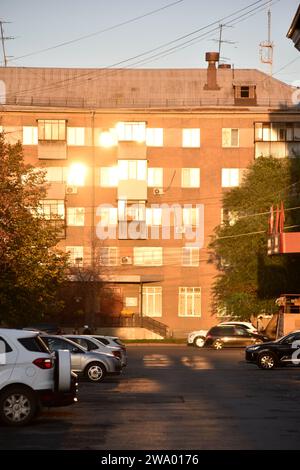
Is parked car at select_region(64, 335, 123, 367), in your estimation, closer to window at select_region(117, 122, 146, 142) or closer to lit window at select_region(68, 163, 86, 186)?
lit window at select_region(68, 163, 86, 186)

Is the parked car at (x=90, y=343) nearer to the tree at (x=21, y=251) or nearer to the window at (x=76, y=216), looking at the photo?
the tree at (x=21, y=251)

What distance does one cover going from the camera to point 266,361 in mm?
39562

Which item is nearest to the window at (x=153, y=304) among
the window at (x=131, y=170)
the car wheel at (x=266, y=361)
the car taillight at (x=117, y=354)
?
the window at (x=131, y=170)

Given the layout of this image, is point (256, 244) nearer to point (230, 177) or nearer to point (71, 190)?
point (230, 177)

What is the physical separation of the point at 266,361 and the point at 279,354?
63 centimetres

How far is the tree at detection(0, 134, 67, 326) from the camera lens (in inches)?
1618

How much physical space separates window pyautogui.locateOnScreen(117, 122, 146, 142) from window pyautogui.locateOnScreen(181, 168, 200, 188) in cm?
427

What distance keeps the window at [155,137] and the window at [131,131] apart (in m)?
0.44

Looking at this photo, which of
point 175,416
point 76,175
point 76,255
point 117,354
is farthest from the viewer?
point 76,175

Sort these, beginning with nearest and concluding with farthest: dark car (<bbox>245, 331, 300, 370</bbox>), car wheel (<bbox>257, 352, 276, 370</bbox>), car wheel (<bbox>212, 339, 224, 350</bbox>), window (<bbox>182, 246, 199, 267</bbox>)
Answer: dark car (<bbox>245, 331, 300, 370</bbox>)
car wheel (<bbox>257, 352, 276, 370</bbox>)
car wheel (<bbox>212, 339, 224, 350</bbox>)
window (<bbox>182, 246, 199, 267</bbox>)

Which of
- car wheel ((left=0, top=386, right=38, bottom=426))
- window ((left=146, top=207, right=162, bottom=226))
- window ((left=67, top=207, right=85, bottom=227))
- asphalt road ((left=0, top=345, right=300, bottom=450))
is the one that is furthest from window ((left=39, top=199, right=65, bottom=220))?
car wheel ((left=0, top=386, right=38, bottom=426))

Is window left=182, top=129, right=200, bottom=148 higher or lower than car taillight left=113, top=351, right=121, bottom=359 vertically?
higher

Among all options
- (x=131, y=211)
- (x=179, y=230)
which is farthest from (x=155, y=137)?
(x=179, y=230)

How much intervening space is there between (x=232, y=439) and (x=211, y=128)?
6823 cm
